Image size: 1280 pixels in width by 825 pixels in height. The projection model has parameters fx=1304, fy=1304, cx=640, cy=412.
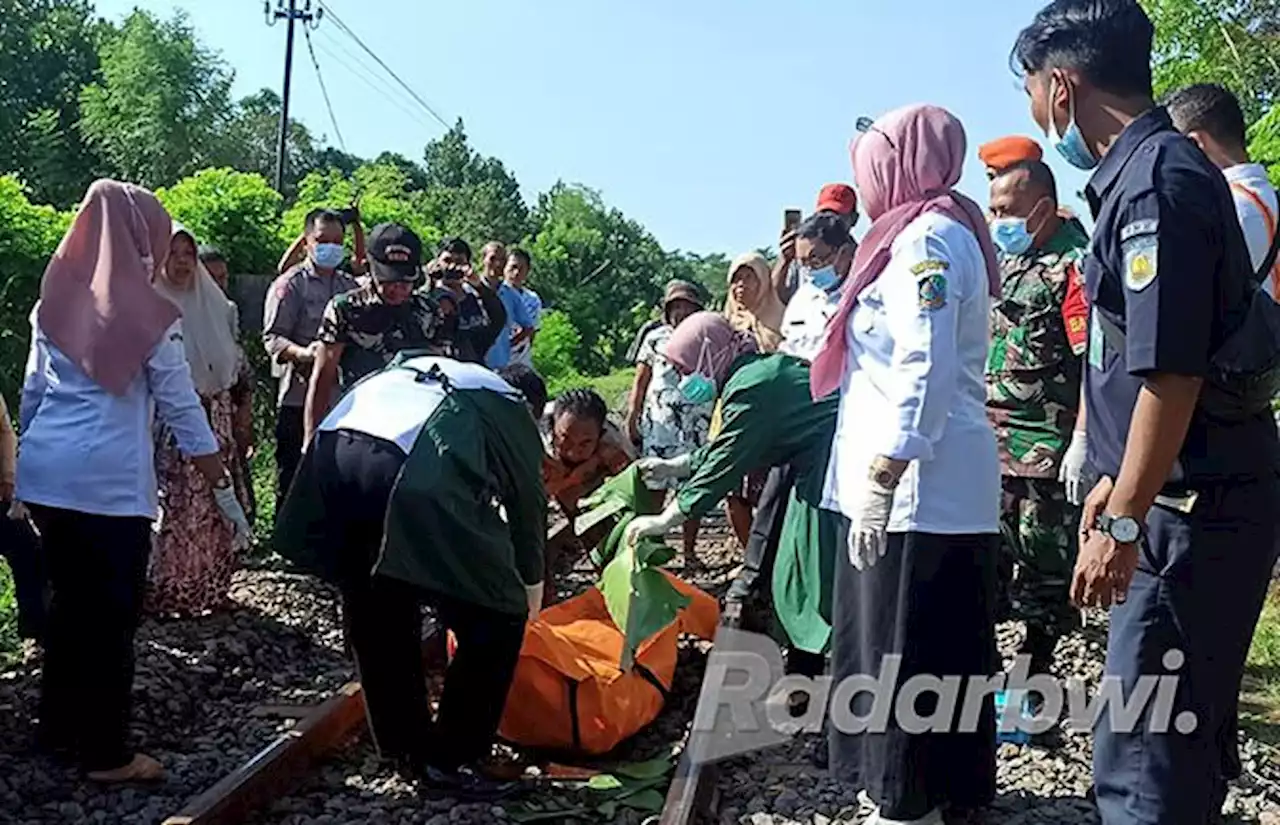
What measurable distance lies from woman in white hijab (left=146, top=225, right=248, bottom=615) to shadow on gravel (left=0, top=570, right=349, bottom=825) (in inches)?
6.0

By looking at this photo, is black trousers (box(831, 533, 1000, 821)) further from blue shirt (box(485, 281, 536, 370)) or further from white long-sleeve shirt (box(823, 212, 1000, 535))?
blue shirt (box(485, 281, 536, 370))

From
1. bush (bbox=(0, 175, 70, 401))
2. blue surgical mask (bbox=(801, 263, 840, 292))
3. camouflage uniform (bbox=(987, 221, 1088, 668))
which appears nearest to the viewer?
camouflage uniform (bbox=(987, 221, 1088, 668))

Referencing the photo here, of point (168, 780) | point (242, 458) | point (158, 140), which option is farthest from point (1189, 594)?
point (158, 140)

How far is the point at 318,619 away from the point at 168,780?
6.85 ft

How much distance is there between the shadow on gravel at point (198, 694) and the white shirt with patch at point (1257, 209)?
3.76 m

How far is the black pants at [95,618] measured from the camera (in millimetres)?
4266

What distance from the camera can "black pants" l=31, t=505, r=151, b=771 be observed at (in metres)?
4.27

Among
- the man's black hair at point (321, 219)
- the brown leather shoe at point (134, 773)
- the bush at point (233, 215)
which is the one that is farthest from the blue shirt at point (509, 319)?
the brown leather shoe at point (134, 773)

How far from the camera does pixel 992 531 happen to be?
363cm

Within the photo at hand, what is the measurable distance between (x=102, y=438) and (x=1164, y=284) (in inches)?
129

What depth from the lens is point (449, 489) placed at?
3.98 m

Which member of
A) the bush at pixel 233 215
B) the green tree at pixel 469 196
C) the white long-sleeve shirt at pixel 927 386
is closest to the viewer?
the white long-sleeve shirt at pixel 927 386

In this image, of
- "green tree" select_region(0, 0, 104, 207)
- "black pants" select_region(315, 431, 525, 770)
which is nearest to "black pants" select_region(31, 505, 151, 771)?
"black pants" select_region(315, 431, 525, 770)

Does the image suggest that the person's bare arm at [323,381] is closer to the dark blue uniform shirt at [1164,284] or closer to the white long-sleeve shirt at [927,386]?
the white long-sleeve shirt at [927,386]
